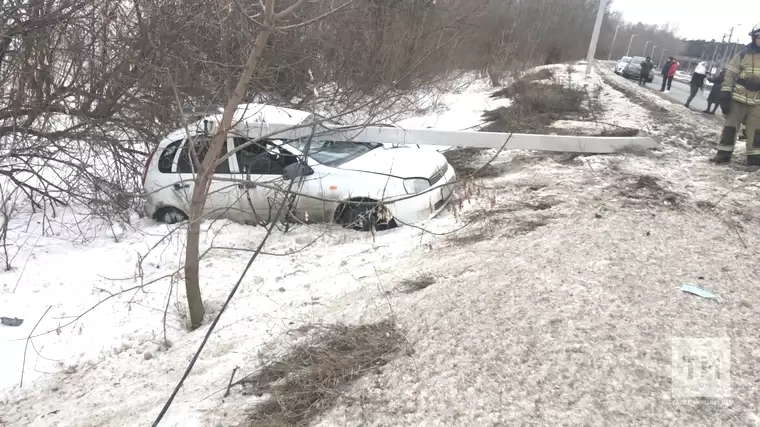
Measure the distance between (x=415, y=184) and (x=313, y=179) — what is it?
50.1 inches

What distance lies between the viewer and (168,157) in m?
6.33

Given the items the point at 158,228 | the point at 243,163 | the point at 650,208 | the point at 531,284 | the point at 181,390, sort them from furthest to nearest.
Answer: the point at 158,228, the point at 243,163, the point at 650,208, the point at 531,284, the point at 181,390

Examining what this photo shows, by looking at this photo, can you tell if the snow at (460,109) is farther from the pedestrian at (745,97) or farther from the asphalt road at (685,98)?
the asphalt road at (685,98)

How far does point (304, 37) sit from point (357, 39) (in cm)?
220

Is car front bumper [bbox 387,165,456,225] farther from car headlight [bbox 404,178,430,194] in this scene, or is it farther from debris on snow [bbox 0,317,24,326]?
debris on snow [bbox 0,317,24,326]

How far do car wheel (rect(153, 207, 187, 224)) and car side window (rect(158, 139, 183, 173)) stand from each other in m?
0.63

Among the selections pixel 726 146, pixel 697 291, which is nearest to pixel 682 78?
pixel 726 146

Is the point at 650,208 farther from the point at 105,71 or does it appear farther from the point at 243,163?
the point at 105,71

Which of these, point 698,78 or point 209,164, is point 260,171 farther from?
point 698,78

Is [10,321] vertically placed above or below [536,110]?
below

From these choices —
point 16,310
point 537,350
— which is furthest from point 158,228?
point 537,350

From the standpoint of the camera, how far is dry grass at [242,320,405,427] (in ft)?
9.16

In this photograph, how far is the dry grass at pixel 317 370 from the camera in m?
2.79

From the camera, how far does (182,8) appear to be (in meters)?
6.73
